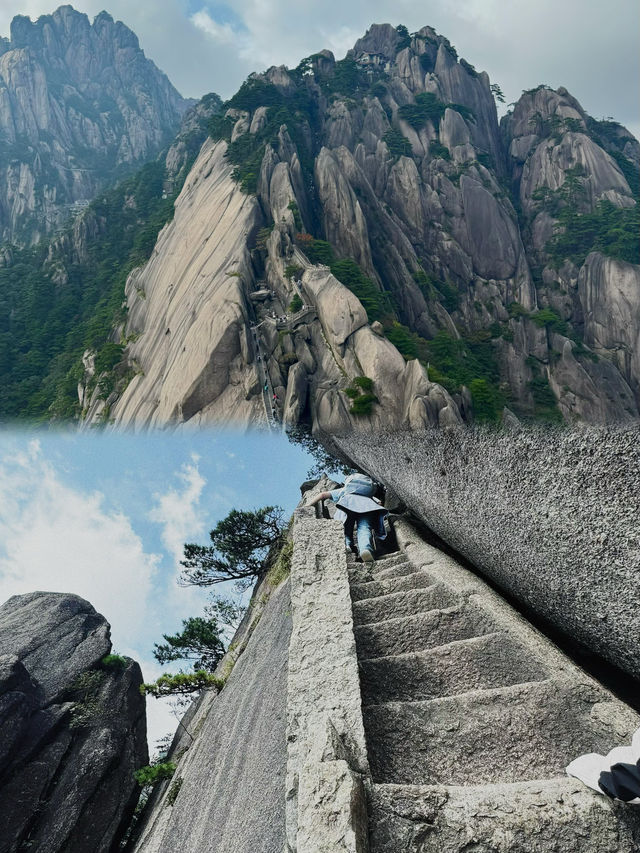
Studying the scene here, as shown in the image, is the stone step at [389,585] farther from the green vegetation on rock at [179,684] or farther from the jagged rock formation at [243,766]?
the green vegetation on rock at [179,684]

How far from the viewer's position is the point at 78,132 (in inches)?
3275

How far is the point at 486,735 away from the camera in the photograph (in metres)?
2.56

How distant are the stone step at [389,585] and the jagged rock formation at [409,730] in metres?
0.02

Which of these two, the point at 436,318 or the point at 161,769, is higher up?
the point at 436,318

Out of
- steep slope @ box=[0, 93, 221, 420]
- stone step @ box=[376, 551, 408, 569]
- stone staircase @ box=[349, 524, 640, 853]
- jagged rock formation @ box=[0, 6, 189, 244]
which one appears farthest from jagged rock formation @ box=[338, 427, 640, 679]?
jagged rock formation @ box=[0, 6, 189, 244]

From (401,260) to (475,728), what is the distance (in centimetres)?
3310

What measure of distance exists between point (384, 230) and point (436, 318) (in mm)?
7490

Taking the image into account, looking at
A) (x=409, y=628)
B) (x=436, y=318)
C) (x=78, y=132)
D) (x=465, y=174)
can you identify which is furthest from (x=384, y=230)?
(x=78, y=132)

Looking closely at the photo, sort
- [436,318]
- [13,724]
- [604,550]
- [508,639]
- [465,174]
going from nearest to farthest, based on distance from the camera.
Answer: [604,550] → [508,639] → [13,724] → [436,318] → [465,174]

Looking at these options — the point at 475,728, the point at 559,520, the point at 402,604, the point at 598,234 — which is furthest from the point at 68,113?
the point at 475,728

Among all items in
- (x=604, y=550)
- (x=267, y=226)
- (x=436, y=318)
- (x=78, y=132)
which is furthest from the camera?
(x=78, y=132)

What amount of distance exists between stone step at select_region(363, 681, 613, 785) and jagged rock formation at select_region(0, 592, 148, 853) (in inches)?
329

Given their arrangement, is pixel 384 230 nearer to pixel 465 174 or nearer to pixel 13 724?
pixel 465 174

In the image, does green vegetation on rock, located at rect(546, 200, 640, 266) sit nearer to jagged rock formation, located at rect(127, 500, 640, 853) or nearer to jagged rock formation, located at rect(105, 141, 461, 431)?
jagged rock formation, located at rect(105, 141, 461, 431)
